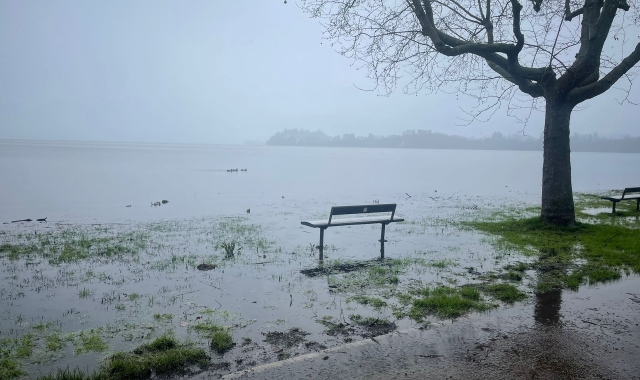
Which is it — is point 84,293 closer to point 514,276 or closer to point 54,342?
point 54,342

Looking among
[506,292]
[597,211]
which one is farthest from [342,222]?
[597,211]

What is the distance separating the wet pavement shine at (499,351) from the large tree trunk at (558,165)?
729 centimetres

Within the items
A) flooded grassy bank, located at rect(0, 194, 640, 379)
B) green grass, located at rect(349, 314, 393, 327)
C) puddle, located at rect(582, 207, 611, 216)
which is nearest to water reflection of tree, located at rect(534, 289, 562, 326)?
flooded grassy bank, located at rect(0, 194, 640, 379)

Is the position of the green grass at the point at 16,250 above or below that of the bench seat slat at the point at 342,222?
below

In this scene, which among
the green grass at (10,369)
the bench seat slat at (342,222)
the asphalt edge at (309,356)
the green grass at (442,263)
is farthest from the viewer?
the bench seat slat at (342,222)

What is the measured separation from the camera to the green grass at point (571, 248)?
844 centimetres

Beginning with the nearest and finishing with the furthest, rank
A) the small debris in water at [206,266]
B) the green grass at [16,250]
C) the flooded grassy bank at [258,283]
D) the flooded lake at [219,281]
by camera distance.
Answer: the flooded grassy bank at [258,283]
the flooded lake at [219,281]
the small debris in water at [206,266]
the green grass at [16,250]

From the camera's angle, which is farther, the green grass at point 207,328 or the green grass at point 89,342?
the green grass at point 207,328

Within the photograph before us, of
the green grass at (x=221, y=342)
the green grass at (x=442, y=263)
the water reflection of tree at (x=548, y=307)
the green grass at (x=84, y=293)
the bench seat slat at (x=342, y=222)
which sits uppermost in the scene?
the bench seat slat at (x=342, y=222)

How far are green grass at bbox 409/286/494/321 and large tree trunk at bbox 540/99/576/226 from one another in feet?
24.1

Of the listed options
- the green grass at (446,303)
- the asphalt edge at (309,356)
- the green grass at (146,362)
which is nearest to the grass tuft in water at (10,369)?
the green grass at (146,362)

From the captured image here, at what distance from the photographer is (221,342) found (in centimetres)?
557

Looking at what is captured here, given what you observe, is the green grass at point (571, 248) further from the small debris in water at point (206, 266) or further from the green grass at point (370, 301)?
the small debris in water at point (206, 266)

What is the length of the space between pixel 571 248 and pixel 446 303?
5.63m
